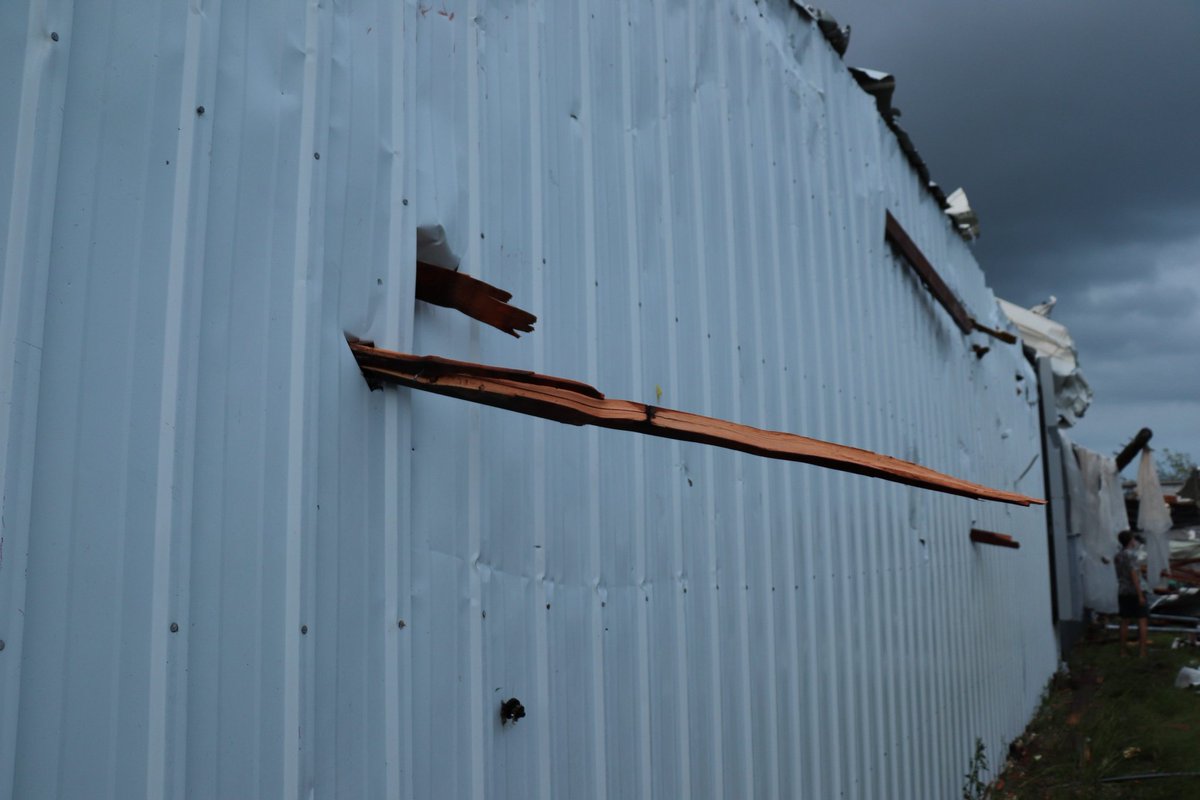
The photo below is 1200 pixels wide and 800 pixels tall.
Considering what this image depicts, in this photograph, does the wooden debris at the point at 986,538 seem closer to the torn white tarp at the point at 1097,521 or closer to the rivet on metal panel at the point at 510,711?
the rivet on metal panel at the point at 510,711

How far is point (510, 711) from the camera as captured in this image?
1.86 m

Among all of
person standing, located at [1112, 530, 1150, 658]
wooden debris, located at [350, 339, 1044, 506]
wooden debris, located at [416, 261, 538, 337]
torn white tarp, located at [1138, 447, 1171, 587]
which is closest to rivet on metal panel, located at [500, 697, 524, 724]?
wooden debris, located at [350, 339, 1044, 506]

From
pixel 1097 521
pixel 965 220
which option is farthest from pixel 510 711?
pixel 1097 521

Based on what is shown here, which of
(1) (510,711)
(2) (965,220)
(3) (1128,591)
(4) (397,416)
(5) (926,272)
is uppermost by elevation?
(2) (965,220)

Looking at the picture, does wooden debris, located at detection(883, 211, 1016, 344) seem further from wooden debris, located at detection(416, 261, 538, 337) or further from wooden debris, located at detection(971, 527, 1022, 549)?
wooden debris, located at detection(416, 261, 538, 337)

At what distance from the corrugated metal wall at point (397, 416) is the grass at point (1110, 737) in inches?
131

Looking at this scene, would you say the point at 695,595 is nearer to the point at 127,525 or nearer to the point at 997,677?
the point at 127,525

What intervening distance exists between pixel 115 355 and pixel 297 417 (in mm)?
289

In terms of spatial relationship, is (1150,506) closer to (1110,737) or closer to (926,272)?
(1110,737)

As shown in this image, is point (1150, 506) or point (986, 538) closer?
point (986, 538)

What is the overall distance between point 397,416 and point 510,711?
25.3 inches

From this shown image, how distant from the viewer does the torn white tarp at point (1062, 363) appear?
13062 mm

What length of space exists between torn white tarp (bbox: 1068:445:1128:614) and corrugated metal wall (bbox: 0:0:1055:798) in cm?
1020

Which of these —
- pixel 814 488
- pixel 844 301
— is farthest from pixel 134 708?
pixel 844 301
